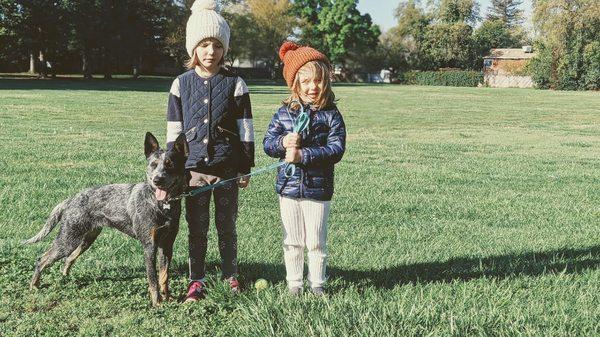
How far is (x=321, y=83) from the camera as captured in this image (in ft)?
13.8

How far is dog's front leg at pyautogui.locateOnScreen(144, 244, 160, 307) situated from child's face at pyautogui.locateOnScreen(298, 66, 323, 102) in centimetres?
148

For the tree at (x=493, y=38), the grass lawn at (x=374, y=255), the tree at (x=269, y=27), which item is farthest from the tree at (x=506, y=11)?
the grass lawn at (x=374, y=255)

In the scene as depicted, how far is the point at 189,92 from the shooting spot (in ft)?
14.7

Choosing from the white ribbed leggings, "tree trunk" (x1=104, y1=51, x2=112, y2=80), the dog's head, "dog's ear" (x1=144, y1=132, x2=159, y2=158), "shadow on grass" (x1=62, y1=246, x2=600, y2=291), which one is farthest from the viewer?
"tree trunk" (x1=104, y1=51, x2=112, y2=80)

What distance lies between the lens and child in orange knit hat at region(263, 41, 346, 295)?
4.21 meters

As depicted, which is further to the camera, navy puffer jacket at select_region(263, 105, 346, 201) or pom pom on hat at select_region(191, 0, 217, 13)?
pom pom on hat at select_region(191, 0, 217, 13)

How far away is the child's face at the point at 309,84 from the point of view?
421cm

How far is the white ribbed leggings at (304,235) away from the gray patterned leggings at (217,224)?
17.9 inches

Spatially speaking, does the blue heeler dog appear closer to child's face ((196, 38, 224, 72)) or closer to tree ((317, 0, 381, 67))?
child's face ((196, 38, 224, 72))

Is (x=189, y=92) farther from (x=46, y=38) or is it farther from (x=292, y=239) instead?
(x=46, y=38)

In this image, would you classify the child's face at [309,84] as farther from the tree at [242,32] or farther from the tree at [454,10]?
the tree at [454,10]

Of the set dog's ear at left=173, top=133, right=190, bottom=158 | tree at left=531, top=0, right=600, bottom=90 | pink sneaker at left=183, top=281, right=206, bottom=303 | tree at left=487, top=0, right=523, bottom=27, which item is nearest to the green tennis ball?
pink sneaker at left=183, top=281, right=206, bottom=303

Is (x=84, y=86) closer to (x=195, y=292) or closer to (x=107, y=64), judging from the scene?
(x=107, y=64)

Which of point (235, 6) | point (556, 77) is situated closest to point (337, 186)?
point (556, 77)
